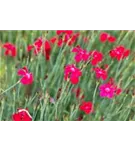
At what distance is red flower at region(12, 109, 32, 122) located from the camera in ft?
5.70

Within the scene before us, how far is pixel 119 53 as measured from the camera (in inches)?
79.4

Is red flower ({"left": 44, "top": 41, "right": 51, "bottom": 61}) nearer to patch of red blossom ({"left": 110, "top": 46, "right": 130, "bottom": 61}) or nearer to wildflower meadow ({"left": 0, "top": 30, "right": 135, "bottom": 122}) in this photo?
wildflower meadow ({"left": 0, "top": 30, "right": 135, "bottom": 122})

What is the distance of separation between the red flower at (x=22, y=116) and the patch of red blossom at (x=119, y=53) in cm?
54

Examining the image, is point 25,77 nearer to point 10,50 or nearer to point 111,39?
point 10,50

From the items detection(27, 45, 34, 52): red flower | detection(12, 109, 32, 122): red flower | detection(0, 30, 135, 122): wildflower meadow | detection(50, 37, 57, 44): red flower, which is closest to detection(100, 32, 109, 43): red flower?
detection(0, 30, 135, 122): wildflower meadow

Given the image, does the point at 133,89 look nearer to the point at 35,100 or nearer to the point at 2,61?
the point at 35,100

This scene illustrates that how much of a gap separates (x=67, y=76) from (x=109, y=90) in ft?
0.65

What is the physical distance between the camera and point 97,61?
6.46 ft

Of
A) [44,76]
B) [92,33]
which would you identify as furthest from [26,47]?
[92,33]

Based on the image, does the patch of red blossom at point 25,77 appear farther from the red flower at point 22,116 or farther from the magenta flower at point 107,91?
the magenta flower at point 107,91

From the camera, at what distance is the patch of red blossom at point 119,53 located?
6.61 ft

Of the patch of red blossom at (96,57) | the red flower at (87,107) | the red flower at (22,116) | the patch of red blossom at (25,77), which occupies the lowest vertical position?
the red flower at (22,116)

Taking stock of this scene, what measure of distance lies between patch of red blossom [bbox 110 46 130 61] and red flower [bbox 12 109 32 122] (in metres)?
0.54

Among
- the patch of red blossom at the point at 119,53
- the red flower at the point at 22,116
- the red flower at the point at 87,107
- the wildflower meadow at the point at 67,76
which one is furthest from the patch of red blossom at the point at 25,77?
the patch of red blossom at the point at 119,53
